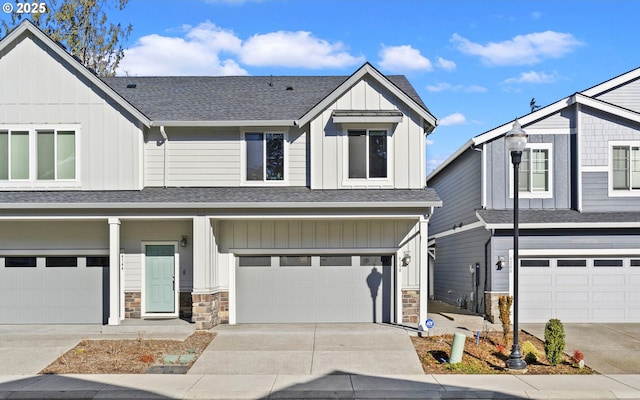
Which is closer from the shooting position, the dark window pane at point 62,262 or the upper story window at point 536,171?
the dark window pane at point 62,262

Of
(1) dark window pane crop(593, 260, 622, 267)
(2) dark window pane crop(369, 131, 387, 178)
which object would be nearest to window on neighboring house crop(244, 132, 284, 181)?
(2) dark window pane crop(369, 131, 387, 178)

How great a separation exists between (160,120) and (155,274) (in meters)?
4.26

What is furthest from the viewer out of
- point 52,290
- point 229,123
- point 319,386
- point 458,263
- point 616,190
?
point 458,263

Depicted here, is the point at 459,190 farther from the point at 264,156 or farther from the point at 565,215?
the point at 264,156

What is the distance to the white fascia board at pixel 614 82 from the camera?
2061 centimetres

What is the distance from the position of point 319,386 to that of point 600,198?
11470 mm

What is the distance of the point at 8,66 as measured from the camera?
657 inches

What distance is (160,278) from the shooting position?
1700 centimetres

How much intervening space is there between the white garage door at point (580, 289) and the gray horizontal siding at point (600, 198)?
1.52 metres

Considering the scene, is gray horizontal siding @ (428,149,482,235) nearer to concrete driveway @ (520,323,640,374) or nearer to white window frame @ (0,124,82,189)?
concrete driveway @ (520,323,640,374)

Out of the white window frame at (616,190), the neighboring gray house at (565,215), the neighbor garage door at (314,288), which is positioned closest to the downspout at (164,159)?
the neighbor garage door at (314,288)

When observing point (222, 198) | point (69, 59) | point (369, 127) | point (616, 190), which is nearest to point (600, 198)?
point (616, 190)

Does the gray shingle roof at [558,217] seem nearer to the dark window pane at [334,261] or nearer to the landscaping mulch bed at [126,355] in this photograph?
the dark window pane at [334,261]

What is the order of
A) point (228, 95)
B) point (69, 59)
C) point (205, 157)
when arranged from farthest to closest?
1. point (228, 95)
2. point (205, 157)
3. point (69, 59)
